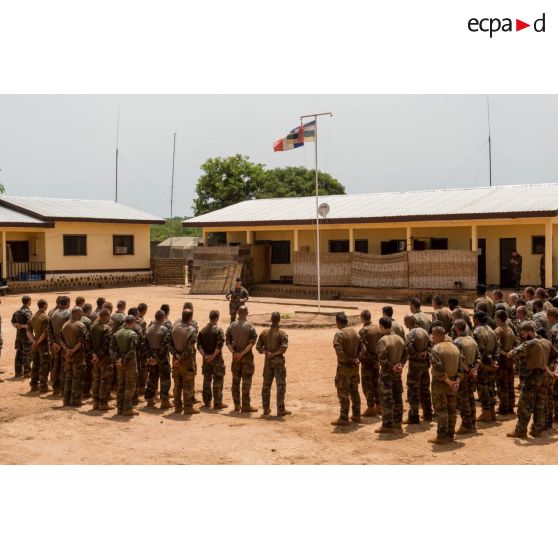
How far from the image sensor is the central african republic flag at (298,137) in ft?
74.8

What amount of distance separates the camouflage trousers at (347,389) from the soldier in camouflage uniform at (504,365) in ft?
6.86

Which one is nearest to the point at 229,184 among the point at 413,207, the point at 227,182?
the point at 227,182

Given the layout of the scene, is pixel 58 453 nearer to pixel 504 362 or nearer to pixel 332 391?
pixel 332 391

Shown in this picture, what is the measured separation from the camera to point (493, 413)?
9.96m

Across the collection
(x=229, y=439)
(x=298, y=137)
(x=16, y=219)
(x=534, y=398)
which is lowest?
(x=229, y=439)

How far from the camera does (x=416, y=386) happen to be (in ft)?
32.5

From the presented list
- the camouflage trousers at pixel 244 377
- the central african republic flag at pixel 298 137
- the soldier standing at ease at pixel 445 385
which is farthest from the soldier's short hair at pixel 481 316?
the central african republic flag at pixel 298 137

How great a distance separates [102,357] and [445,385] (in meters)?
5.10

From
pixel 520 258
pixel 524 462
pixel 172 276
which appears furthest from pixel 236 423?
pixel 172 276

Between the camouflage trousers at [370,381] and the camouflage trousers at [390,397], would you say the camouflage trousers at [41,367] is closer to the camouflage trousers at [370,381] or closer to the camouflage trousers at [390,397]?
the camouflage trousers at [370,381]

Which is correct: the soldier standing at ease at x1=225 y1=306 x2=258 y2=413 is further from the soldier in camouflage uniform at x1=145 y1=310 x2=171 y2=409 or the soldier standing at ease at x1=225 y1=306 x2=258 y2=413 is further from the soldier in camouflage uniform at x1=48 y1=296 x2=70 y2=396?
the soldier in camouflage uniform at x1=48 y1=296 x2=70 y2=396

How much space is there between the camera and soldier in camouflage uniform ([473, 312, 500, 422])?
991 centimetres

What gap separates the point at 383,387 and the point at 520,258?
1680 cm

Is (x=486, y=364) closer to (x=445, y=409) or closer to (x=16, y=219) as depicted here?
(x=445, y=409)
